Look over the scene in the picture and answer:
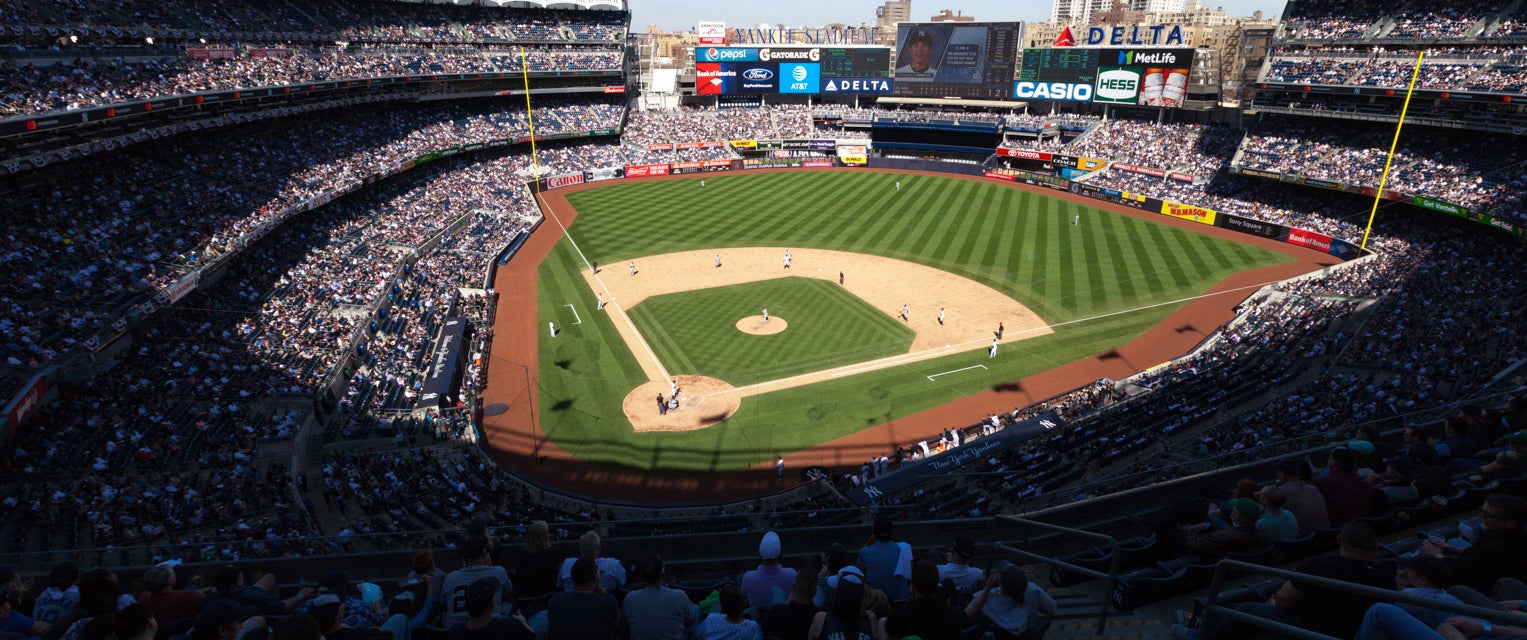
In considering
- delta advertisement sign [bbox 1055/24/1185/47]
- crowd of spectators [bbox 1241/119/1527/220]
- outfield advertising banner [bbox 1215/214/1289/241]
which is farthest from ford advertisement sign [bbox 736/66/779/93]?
outfield advertising banner [bbox 1215/214/1289/241]

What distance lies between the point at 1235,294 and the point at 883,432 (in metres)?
23.0

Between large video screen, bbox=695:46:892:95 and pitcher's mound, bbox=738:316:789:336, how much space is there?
169 ft

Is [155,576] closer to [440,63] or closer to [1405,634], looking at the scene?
[1405,634]

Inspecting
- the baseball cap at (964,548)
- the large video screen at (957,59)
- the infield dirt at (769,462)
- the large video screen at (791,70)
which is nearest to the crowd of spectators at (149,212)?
the infield dirt at (769,462)

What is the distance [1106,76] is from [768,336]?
4938cm

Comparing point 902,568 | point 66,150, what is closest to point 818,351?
point 902,568

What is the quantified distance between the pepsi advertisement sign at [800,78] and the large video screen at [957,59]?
8459 mm

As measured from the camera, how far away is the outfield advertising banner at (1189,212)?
49.3 m

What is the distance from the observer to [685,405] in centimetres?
2667

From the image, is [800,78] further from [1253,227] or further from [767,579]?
[767,579]

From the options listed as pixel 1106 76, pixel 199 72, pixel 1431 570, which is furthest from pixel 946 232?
pixel 1431 570

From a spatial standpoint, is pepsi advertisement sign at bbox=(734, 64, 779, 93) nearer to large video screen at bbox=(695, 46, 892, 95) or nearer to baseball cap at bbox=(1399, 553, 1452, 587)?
large video screen at bbox=(695, 46, 892, 95)

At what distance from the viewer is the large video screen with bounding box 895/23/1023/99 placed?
71688 mm

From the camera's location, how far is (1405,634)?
13.8 feet
